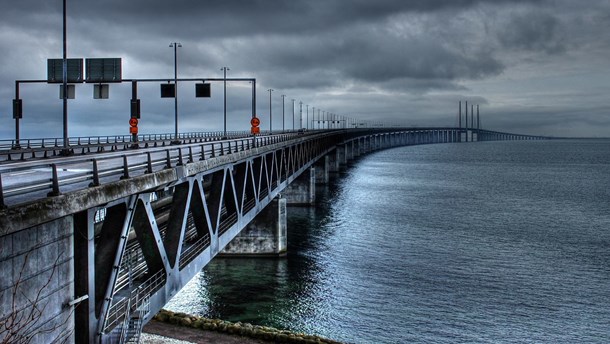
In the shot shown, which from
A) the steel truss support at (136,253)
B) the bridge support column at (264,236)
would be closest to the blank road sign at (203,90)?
the bridge support column at (264,236)

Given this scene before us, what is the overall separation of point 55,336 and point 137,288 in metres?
4.59

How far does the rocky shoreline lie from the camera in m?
26.2

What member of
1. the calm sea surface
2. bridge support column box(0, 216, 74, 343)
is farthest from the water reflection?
bridge support column box(0, 216, 74, 343)

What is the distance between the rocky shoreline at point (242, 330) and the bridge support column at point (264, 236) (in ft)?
55.7

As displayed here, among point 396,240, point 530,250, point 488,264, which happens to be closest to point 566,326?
point 488,264

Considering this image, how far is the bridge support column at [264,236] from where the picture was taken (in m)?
45.9

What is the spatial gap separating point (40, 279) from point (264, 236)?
115 ft

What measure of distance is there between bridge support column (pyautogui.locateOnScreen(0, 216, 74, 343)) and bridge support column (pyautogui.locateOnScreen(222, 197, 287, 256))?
33012mm

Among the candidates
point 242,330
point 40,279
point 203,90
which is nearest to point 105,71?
point 203,90

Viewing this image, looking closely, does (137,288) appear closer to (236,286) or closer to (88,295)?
(88,295)

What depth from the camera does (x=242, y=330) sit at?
27.2 m

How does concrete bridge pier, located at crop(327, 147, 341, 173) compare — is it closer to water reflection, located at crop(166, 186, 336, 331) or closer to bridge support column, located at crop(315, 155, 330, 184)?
bridge support column, located at crop(315, 155, 330, 184)

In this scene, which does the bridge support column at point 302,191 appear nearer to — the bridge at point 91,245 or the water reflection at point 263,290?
the water reflection at point 263,290

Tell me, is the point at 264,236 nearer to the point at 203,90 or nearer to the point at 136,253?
the point at 203,90
